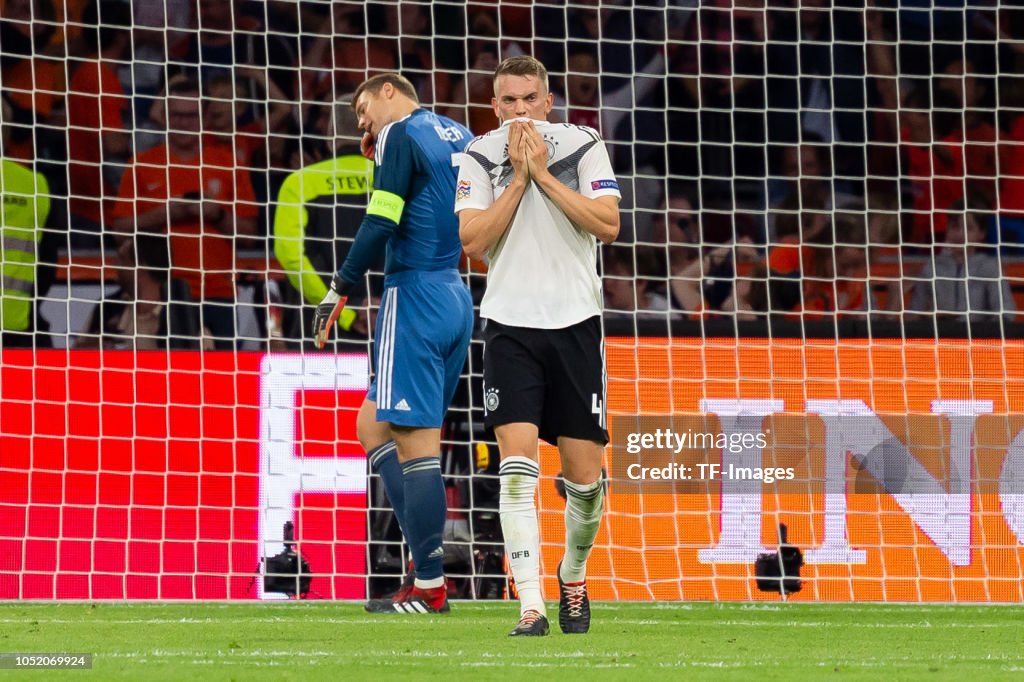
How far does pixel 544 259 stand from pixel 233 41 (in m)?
5.12

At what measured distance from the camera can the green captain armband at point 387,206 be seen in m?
5.51

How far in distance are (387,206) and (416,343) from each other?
49cm

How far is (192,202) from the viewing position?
8445 mm

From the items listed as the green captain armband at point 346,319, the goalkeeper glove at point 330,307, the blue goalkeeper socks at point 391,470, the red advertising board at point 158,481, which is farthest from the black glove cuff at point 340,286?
the green captain armband at point 346,319

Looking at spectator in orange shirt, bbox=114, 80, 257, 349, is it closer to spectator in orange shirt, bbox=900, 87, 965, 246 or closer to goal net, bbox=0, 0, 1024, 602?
goal net, bbox=0, 0, 1024, 602

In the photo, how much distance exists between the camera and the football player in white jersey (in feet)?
14.6

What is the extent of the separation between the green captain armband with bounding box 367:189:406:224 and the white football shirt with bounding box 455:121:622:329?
914 mm

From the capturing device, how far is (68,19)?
358 inches

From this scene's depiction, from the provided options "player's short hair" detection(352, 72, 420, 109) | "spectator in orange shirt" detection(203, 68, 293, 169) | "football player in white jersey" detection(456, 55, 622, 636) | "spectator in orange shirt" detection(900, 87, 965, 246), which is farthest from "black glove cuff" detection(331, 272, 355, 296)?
"spectator in orange shirt" detection(900, 87, 965, 246)

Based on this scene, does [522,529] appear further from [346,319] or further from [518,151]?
[346,319]

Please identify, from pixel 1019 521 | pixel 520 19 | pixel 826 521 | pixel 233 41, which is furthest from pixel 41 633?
pixel 520 19

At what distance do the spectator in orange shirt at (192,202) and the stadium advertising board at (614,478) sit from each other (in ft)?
5.26

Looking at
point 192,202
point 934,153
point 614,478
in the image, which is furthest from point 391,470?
point 934,153

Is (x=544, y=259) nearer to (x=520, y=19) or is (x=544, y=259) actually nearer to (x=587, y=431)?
(x=587, y=431)
